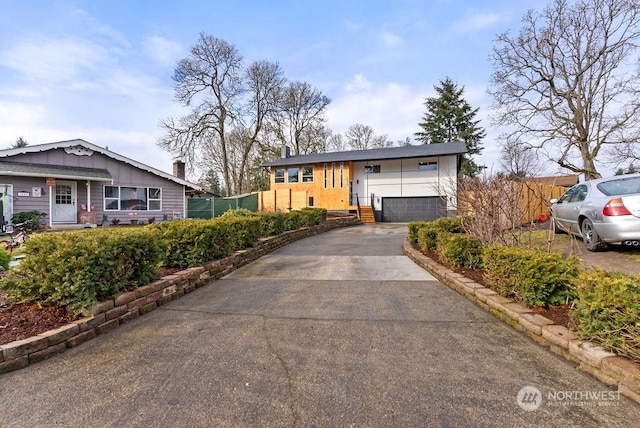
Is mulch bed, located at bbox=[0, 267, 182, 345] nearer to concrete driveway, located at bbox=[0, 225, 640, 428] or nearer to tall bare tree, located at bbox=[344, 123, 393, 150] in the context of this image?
concrete driveway, located at bbox=[0, 225, 640, 428]

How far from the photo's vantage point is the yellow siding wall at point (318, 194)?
67.8 ft

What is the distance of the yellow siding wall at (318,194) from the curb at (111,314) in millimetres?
15061

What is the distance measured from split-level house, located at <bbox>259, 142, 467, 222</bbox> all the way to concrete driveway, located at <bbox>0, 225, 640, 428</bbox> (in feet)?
54.5

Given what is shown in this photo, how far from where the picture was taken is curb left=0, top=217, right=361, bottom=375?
246 cm

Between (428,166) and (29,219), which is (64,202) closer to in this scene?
(29,219)

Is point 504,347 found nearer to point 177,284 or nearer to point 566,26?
point 177,284

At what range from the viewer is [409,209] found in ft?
65.4

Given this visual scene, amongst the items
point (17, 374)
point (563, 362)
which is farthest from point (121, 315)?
point (563, 362)

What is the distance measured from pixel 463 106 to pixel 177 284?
35.9 meters

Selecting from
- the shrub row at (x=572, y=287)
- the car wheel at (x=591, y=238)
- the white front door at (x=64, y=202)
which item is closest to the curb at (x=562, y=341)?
the shrub row at (x=572, y=287)

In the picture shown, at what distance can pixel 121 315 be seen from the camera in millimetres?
3320

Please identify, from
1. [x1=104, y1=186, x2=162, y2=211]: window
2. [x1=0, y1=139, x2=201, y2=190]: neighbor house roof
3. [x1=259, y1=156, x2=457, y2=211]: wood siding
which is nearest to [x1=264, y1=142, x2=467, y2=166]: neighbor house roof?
[x1=259, y1=156, x2=457, y2=211]: wood siding

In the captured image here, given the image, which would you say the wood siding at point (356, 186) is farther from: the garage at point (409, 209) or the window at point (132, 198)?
the window at point (132, 198)
